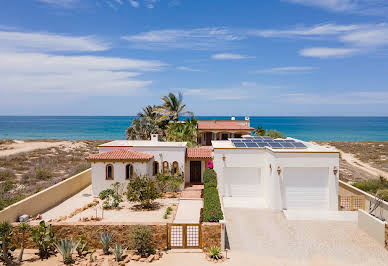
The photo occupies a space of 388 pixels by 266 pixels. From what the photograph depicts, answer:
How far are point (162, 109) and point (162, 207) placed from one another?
1041 inches

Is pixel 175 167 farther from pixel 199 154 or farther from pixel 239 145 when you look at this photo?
pixel 239 145

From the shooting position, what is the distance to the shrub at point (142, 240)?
45.1 ft

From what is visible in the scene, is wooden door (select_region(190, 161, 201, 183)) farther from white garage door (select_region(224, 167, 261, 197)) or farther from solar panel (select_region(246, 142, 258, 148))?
solar panel (select_region(246, 142, 258, 148))

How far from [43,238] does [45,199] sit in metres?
7.35

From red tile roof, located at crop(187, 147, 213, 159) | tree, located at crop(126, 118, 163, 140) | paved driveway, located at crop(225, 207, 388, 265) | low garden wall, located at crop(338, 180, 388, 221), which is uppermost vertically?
tree, located at crop(126, 118, 163, 140)

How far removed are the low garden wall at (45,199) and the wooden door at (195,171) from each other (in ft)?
32.5

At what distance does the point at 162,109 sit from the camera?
45.9 m

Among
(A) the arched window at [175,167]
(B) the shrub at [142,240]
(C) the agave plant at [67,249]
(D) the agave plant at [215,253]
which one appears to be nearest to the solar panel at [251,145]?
(A) the arched window at [175,167]

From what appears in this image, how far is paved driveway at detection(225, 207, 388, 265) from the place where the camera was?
13266mm

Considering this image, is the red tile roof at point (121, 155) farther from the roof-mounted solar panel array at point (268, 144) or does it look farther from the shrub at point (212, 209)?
the shrub at point (212, 209)

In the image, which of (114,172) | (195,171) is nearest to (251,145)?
(195,171)

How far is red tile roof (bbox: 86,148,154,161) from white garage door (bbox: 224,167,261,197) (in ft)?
22.2

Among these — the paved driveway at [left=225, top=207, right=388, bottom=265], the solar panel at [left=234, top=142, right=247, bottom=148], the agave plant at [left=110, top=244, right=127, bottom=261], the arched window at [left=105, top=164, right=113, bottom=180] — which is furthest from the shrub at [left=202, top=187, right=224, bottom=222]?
the arched window at [left=105, top=164, right=113, bottom=180]

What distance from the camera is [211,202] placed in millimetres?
15992
